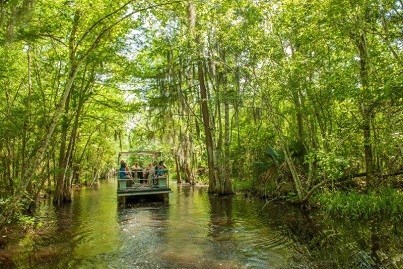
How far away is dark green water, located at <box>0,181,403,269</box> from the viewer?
8.09 m

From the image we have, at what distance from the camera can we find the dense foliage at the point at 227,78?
448 inches

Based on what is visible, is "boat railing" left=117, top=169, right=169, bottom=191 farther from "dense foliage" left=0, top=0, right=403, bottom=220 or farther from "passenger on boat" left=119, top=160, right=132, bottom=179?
"dense foliage" left=0, top=0, right=403, bottom=220

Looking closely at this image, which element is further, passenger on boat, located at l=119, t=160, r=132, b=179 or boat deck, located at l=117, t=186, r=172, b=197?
passenger on boat, located at l=119, t=160, r=132, b=179

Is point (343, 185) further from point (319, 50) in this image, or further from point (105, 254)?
point (105, 254)

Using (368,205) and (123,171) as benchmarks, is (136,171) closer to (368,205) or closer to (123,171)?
(123,171)

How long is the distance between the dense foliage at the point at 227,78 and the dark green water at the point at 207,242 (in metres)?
1.46

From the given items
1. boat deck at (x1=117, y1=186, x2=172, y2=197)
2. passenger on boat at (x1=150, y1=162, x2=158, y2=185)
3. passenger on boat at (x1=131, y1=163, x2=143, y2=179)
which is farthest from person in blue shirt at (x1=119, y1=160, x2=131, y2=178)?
passenger on boat at (x1=150, y1=162, x2=158, y2=185)

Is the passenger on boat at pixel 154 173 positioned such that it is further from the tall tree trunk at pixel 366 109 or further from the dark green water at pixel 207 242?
the tall tree trunk at pixel 366 109

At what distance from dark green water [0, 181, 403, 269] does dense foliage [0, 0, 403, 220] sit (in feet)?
4.77

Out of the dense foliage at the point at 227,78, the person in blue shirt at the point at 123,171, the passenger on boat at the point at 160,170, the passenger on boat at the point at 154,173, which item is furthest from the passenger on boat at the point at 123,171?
the dense foliage at the point at 227,78

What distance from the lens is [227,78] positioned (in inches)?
885

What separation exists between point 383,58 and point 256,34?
498cm

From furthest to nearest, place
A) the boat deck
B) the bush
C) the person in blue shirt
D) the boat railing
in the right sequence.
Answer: the boat railing → the person in blue shirt → the boat deck → the bush

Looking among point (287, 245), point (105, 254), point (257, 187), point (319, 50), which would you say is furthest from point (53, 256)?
point (257, 187)
